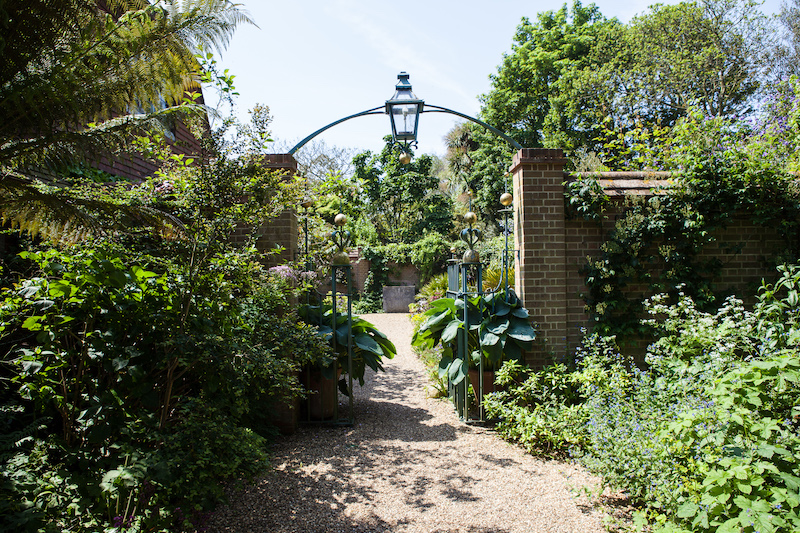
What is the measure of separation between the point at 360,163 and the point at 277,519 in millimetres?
19352

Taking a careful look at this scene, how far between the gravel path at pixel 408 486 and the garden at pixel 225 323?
23 cm

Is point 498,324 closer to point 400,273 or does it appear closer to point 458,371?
point 458,371

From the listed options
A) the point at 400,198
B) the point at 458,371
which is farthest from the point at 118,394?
the point at 400,198

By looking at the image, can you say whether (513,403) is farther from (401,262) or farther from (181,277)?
(401,262)

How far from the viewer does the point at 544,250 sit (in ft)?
15.1

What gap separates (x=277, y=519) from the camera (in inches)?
112

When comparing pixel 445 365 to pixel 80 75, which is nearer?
pixel 80 75

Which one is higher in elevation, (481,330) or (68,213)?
(68,213)

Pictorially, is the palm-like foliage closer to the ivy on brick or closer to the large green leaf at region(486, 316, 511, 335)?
the large green leaf at region(486, 316, 511, 335)

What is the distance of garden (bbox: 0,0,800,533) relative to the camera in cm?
227

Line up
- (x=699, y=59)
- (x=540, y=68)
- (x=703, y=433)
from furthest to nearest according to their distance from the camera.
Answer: (x=540, y=68), (x=699, y=59), (x=703, y=433)

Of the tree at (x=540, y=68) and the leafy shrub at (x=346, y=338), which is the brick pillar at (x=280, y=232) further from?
the tree at (x=540, y=68)

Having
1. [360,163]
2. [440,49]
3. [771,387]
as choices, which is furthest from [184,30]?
[360,163]

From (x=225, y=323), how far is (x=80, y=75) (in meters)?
1.85
